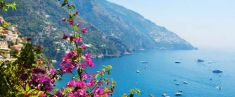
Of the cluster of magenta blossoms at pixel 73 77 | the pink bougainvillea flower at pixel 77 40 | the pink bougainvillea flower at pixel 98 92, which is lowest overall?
the pink bougainvillea flower at pixel 98 92

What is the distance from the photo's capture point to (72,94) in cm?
972

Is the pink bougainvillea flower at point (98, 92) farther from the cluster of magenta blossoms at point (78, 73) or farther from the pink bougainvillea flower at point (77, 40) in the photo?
the pink bougainvillea flower at point (77, 40)

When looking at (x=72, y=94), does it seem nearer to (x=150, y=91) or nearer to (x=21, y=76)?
(x=21, y=76)

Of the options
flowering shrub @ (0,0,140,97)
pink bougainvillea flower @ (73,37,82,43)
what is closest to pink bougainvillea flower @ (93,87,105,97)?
flowering shrub @ (0,0,140,97)

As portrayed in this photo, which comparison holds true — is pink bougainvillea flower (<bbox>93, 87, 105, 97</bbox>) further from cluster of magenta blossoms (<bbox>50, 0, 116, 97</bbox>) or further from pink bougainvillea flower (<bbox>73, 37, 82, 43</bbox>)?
pink bougainvillea flower (<bbox>73, 37, 82, 43</bbox>)

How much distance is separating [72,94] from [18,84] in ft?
4.51

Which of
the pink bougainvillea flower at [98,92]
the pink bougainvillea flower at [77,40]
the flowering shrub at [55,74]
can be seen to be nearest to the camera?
the flowering shrub at [55,74]

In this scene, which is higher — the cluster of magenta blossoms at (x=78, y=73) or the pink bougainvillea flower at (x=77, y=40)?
the pink bougainvillea flower at (x=77, y=40)

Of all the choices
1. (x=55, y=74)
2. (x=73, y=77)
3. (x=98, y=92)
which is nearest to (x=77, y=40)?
→ (x=55, y=74)

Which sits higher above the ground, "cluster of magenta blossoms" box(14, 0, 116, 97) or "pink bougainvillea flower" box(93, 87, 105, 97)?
"cluster of magenta blossoms" box(14, 0, 116, 97)

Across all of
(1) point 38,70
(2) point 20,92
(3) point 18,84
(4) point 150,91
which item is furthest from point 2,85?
(4) point 150,91

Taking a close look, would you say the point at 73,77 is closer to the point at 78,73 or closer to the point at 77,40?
the point at 78,73

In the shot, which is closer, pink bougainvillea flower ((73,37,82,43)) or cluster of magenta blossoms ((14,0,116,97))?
cluster of magenta blossoms ((14,0,116,97))

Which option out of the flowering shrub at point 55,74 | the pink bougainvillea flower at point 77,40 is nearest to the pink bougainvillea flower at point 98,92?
the flowering shrub at point 55,74
